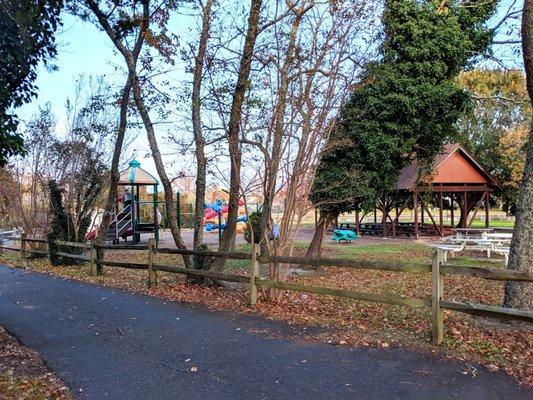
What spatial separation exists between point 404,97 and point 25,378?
13109 millimetres

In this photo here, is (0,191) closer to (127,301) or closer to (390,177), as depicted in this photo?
(127,301)

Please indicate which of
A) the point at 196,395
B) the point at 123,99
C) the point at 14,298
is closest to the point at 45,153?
the point at 123,99

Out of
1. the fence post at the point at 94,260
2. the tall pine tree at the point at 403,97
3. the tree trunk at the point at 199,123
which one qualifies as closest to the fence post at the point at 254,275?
the tree trunk at the point at 199,123

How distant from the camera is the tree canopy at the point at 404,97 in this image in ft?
49.7

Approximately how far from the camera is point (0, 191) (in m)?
21.0

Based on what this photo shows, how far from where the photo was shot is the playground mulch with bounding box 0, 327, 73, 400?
15.3 ft

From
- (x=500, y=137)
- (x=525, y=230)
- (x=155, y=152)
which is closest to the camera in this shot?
(x=525, y=230)

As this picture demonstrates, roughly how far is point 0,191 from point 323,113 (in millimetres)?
17266

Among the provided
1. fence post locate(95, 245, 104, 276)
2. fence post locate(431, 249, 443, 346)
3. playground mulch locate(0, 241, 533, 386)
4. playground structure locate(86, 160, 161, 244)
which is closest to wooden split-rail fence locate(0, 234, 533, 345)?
fence post locate(431, 249, 443, 346)

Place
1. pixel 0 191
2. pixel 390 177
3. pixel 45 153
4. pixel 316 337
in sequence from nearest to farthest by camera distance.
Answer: pixel 316 337
pixel 390 177
pixel 45 153
pixel 0 191

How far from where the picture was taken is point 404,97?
598 inches

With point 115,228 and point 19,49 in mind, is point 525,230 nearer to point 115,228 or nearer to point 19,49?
point 19,49

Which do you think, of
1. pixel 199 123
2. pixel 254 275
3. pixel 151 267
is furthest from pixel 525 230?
pixel 151 267

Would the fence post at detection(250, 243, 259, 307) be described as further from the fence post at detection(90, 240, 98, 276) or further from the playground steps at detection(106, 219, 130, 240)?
the playground steps at detection(106, 219, 130, 240)
